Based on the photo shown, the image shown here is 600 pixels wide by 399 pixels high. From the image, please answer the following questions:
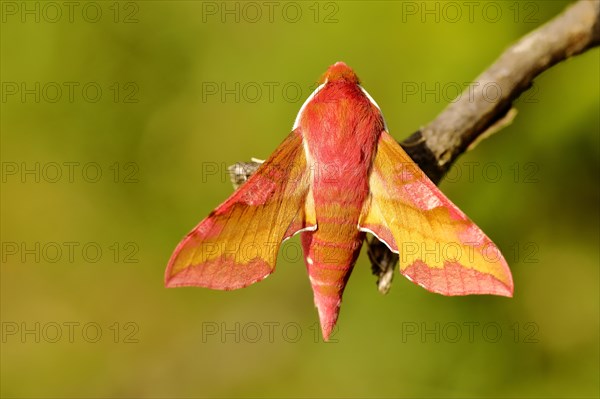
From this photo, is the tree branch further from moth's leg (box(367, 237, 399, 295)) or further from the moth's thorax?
the moth's thorax

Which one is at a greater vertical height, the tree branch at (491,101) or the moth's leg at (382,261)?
the tree branch at (491,101)

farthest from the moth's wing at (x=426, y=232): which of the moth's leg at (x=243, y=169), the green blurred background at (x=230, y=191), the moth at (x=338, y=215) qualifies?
the green blurred background at (x=230, y=191)

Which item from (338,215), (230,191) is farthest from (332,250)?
(230,191)

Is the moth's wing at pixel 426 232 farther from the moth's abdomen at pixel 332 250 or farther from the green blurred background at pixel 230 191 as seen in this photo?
the green blurred background at pixel 230 191

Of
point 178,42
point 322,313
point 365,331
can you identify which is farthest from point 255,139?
point 322,313

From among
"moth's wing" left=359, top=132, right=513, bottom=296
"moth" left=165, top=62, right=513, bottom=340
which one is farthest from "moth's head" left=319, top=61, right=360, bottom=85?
"moth's wing" left=359, top=132, right=513, bottom=296

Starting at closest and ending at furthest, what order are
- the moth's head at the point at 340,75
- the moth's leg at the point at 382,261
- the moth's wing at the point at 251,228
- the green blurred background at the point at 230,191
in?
the moth's wing at the point at 251,228, the moth's head at the point at 340,75, the moth's leg at the point at 382,261, the green blurred background at the point at 230,191
